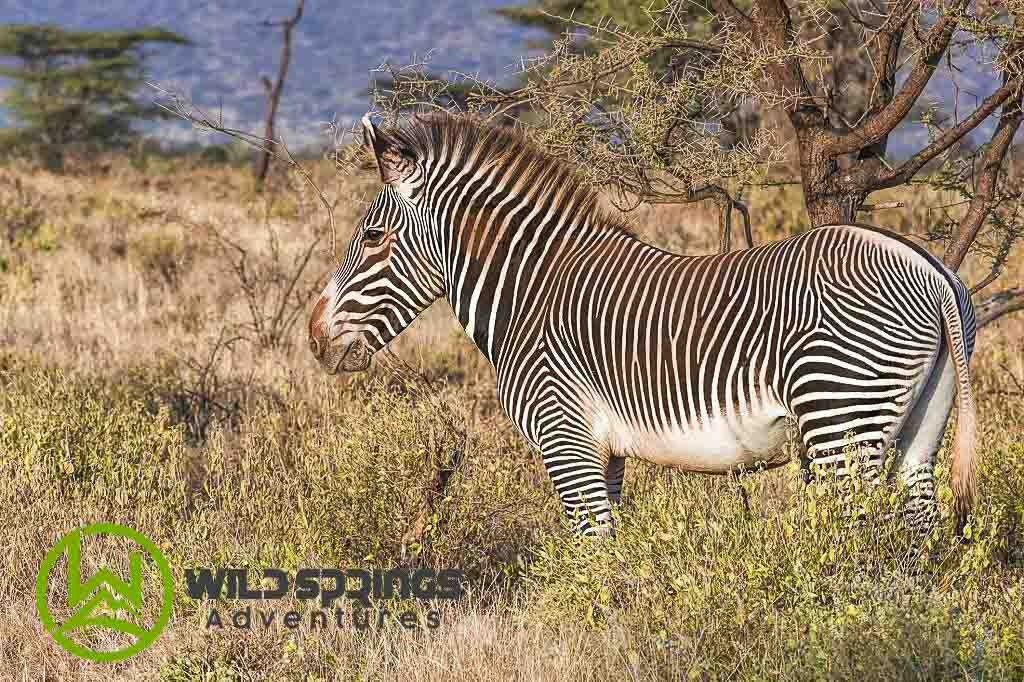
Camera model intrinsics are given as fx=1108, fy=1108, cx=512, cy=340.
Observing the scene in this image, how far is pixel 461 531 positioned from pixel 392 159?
1557 millimetres

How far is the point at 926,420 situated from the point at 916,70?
168 centimetres

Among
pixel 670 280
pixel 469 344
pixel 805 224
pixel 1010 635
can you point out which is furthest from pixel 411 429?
pixel 805 224

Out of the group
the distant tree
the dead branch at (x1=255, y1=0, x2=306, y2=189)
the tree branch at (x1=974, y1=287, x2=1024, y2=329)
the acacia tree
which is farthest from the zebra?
the distant tree

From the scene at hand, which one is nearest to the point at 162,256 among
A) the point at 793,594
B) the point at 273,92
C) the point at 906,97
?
the point at 906,97

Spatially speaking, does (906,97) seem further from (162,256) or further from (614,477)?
(162,256)

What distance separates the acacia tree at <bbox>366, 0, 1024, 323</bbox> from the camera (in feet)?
15.3

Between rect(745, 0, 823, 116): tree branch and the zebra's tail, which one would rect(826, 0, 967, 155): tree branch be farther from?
the zebra's tail

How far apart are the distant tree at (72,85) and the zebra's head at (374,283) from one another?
32853mm

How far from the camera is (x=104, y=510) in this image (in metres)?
4.90

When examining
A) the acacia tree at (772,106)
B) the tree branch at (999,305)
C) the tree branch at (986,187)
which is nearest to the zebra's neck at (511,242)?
the acacia tree at (772,106)

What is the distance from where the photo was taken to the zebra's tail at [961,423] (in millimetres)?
3602

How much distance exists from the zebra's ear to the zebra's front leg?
1.22 meters

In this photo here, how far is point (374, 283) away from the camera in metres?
4.43

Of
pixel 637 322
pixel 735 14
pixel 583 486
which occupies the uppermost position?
pixel 735 14
